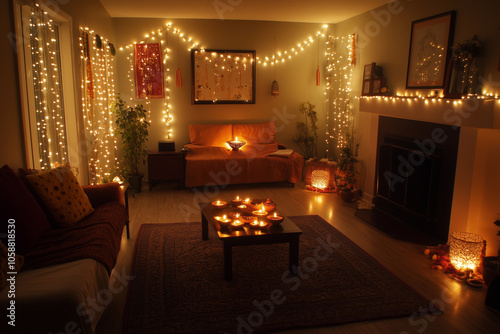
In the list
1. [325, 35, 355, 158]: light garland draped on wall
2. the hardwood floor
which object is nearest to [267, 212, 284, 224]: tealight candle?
the hardwood floor

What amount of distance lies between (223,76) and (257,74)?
0.57m

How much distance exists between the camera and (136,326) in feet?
7.68

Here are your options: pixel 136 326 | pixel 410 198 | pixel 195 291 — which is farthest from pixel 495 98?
pixel 136 326

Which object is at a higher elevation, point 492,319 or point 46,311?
point 46,311

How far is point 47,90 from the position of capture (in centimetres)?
331

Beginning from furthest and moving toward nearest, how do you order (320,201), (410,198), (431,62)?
(320,201), (410,198), (431,62)

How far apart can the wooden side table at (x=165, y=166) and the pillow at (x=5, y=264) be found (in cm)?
349

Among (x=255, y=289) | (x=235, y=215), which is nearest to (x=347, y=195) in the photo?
(x=235, y=215)

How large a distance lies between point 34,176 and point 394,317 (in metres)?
2.55

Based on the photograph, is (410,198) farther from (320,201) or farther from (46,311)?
(46,311)

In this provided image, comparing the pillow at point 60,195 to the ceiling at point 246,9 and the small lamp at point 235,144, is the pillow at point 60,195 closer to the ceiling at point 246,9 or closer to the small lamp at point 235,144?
the ceiling at point 246,9

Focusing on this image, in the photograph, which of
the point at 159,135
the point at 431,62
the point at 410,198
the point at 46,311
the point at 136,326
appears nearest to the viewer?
the point at 46,311

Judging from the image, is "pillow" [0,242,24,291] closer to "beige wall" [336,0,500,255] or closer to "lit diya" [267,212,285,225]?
"lit diya" [267,212,285,225]

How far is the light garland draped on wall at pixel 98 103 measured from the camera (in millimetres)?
4098
